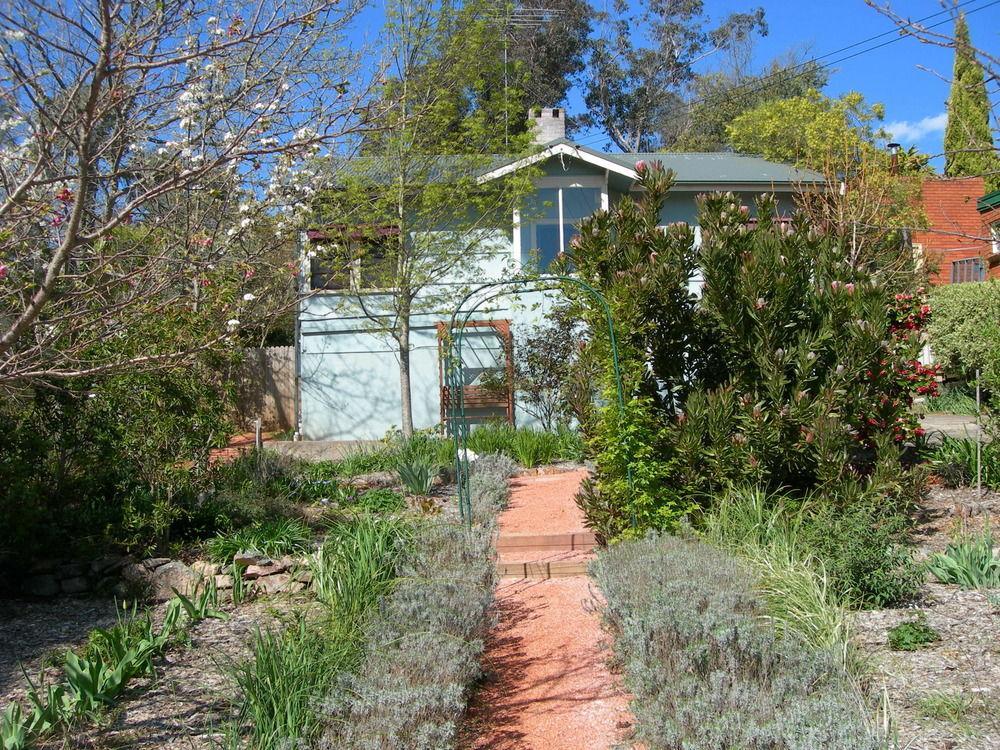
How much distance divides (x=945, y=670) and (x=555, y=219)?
13.6 metres

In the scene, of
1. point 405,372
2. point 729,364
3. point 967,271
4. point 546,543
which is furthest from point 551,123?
point 546,543

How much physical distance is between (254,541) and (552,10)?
29.8m

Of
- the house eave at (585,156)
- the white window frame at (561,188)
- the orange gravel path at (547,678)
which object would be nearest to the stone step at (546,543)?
the orange gravel path at (547,678)

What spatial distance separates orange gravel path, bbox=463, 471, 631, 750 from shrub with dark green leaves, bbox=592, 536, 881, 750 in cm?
26

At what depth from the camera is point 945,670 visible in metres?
4.64

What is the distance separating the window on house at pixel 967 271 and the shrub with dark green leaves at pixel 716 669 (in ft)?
63.0

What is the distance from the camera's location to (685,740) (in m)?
3.64

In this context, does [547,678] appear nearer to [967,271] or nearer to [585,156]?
[585,156]

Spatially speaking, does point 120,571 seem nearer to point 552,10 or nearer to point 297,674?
point 297,674

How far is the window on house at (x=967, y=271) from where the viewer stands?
2152 centimetres

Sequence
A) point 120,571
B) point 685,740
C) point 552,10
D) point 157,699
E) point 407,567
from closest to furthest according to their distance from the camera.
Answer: point 685,740 → point 157,699 → point 407,567 → point 120,571 → point 552,10

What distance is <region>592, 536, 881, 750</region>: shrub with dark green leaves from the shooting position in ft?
11.4

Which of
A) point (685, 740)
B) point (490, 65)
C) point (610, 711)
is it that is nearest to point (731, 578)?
point (610, 711)

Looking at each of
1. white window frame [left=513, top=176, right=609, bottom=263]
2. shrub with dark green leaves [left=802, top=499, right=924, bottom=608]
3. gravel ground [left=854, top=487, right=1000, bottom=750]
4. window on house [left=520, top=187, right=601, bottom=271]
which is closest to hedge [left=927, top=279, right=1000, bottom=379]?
white window frame [left=513, top=176, right=609, bottom=263]
